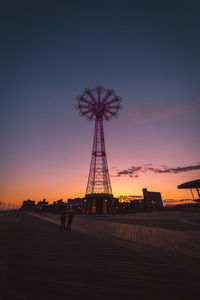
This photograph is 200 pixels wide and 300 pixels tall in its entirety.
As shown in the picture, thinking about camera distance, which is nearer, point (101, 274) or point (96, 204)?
point (101, 274)

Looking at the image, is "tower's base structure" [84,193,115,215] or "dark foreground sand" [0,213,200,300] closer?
"dark foreground sand" [0,213,200,300]

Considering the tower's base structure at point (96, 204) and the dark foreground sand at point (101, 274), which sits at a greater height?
the tower's base structure at point (96, 204)

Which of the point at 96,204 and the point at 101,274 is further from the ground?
the point at 96,204

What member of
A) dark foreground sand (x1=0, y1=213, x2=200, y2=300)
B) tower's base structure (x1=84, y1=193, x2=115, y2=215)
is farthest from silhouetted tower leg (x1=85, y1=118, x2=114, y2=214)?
dark foreground sand (x1=0, y1=213, x2=200, y2=300)

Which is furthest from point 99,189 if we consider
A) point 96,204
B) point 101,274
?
point 101,274

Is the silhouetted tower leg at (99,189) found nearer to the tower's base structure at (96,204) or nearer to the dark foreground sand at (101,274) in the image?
the tower's base structure at (96,204)

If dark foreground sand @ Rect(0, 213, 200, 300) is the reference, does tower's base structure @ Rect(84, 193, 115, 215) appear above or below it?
above

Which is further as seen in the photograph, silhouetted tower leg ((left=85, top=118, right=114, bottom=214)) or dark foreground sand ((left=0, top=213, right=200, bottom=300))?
silhouetted tower leg ((left=85, top=118, right=114, bottom=214))

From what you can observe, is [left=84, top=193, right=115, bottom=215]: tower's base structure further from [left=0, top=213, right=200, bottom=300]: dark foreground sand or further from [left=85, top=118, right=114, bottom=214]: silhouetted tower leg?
[left=0, top=213, right=200, bottom=300]: dark foreground sand

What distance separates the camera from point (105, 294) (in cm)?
315

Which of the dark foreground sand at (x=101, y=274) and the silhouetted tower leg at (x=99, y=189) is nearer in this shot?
the dark foreground sand at (x=101, y=274)

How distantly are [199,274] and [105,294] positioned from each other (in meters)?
2.98

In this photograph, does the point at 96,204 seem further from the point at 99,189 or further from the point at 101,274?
the point at 101,274

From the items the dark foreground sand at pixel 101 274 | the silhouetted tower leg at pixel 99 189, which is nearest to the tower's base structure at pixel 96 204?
the silhouetted tower leg at pixel 99 189
